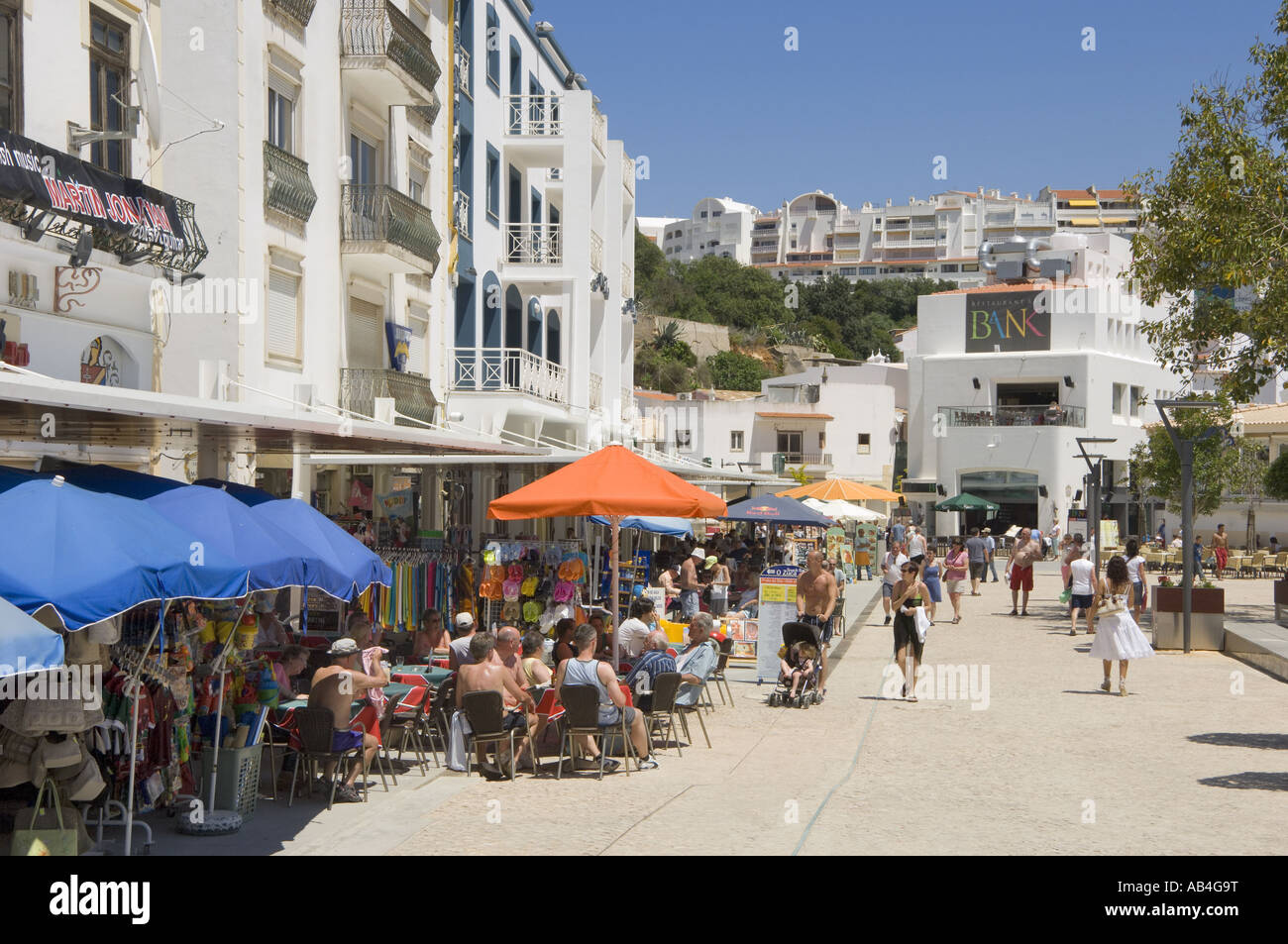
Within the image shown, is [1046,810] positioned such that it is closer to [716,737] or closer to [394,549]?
[716,737]

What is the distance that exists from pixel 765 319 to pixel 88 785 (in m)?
111

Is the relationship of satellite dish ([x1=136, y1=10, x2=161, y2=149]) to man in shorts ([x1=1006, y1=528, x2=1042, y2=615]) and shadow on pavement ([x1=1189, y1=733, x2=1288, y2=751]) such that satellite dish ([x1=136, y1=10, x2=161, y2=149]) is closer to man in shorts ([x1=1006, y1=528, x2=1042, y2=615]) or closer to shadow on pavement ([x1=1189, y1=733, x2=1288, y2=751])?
shadow on pavement ([x1=1189, y1=733, x2=1288, y2=751])

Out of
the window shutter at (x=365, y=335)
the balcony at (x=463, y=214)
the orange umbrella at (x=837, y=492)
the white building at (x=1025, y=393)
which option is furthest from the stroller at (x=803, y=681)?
the white building at (x=1025, y=393)

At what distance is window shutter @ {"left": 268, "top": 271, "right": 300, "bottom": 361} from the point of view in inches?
741

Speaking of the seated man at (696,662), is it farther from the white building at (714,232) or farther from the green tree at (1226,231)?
the white building at (714,232)

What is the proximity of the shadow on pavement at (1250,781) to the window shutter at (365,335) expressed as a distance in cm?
1556

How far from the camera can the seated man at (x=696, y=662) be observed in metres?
13.0

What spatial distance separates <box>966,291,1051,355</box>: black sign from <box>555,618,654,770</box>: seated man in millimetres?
51857

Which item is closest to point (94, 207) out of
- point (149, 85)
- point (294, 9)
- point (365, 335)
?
point (149, 85)

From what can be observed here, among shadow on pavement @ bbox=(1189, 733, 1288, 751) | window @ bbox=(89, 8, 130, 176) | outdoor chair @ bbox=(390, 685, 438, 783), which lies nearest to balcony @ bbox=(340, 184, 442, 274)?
window @ bbox=(89, 8, 130, 176)

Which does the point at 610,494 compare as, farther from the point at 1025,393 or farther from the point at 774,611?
the point at 1025,393

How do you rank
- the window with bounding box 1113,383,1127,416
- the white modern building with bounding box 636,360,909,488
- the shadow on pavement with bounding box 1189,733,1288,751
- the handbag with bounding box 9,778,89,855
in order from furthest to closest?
the white modern building with bounding box 636,360,909,488, the window with bounding box 1113,383,1127,416, the shadow on pavement with bounding box 1189,733,1288,751, the handbag with bounding box 9,778,89,855

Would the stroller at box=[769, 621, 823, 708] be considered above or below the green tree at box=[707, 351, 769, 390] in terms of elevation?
below

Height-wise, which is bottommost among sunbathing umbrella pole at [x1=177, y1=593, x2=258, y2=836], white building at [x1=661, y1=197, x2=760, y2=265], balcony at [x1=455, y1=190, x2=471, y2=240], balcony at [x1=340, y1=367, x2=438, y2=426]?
sunbathing umbrella pole at [x1=177, y1=593, x2=258, y2=836]
